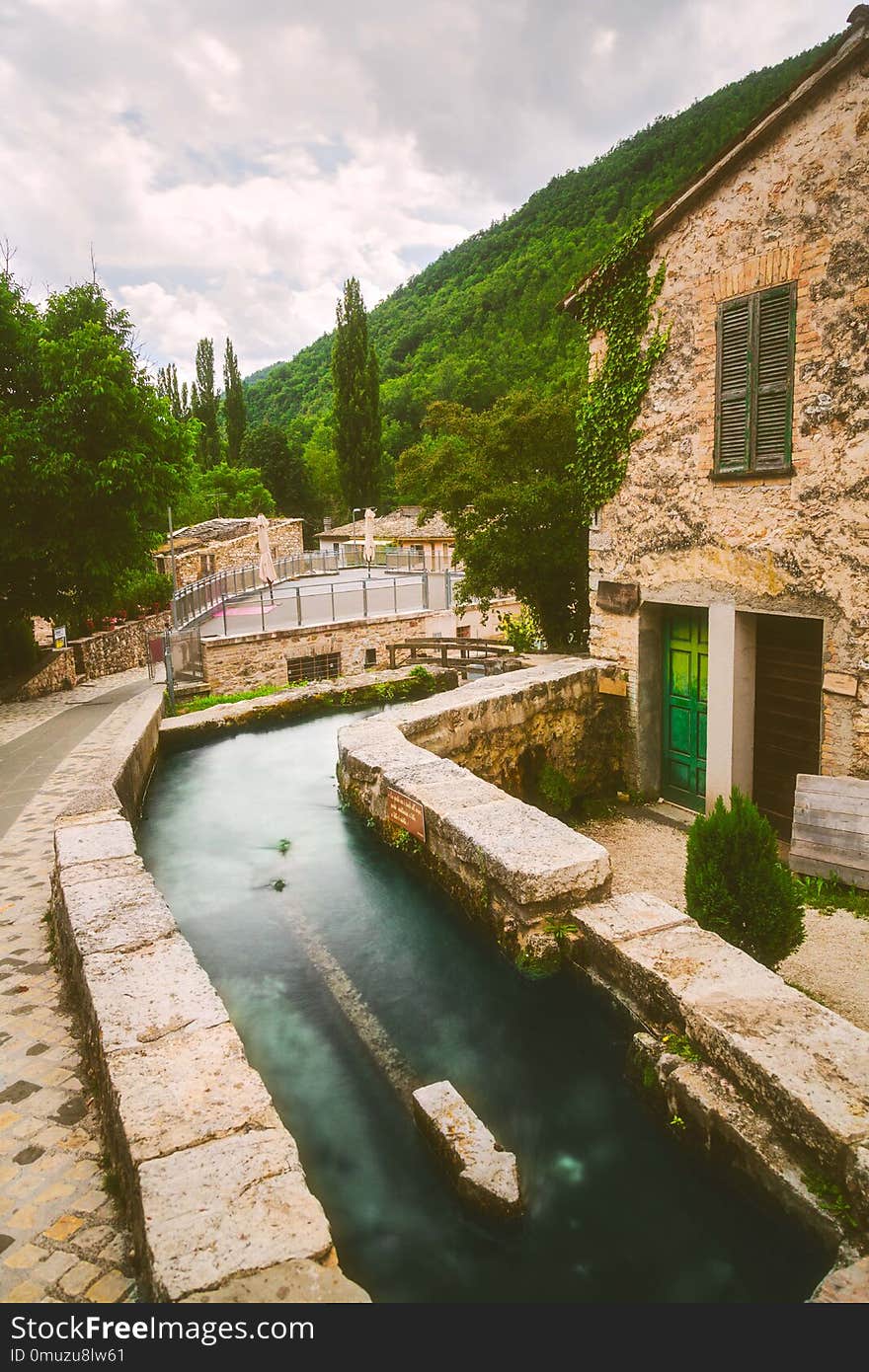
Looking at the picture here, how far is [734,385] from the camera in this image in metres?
7.98

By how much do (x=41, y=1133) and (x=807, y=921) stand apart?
5666mm

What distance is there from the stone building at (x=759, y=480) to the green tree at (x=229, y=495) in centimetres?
4231

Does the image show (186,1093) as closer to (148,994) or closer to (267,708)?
(148,994)

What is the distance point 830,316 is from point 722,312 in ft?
3.98

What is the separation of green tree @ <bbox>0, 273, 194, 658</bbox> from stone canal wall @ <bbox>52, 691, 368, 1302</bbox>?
1067 cm

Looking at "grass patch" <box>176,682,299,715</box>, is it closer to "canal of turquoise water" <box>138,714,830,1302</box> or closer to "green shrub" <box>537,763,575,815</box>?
"green shrub" <box>537,763,575,815</box>

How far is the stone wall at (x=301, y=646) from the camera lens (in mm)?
17375

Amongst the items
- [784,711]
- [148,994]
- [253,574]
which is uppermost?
[253,574]

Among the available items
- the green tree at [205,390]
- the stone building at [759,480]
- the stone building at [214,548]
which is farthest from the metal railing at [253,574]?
the green tree at [205,390]

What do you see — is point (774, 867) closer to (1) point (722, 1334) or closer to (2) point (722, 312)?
(1) point (722, 1334)

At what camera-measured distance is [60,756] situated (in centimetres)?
1076

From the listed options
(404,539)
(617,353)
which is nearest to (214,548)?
(404,539)

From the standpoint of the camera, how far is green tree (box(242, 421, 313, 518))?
192 ft

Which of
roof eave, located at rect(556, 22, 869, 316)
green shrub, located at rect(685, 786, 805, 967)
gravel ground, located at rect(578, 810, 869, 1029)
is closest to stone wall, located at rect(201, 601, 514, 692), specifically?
gravel ground, located at rect(578, 810, 869, 1029)
